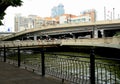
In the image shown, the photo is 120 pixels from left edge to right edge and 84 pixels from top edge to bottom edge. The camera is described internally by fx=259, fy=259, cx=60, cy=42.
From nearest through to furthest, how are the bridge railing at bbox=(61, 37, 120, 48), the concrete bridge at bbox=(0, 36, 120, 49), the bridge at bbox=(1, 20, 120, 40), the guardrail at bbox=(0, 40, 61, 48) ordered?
the bridge railing at bbox=(61, 37, 120, 48)
the concrete bridge at bbox=(0, 36, 120, 49)
the guardrail at bbox=(0, 40, 61, 48)
the bridge at bbox=(1, 20, 120, 40)

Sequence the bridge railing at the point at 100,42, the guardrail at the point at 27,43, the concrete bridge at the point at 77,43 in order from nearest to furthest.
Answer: the bridge railing at the point at 100,42 → the concrete bridge at the point at 77,43 → the guardrail at the point at 27,43

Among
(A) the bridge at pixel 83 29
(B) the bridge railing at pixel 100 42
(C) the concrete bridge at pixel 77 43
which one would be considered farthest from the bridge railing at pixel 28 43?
(A) the bridge at pixel 83 29

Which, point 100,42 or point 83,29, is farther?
point 83,29

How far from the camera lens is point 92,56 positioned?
7.84 meters

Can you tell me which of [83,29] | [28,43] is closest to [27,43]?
[28,43]

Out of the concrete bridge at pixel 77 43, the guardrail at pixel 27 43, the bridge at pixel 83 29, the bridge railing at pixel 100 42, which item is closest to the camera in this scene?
the bridge railing at pixel 100 42

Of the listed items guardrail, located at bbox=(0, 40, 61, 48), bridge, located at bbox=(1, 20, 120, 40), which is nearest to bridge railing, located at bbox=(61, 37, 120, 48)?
guardrail, located at bbox=(0, 40, 61, 48)

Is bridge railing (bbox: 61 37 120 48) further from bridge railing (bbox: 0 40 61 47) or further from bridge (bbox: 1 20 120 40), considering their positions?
bridge (bbox: 1 20 120 40)

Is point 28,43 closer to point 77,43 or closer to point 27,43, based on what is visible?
point 27,43

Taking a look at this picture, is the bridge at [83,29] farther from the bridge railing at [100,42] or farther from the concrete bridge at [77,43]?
the bridge railing at [100,42]

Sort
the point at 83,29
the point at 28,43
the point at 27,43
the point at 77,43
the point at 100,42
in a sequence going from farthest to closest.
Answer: the point at 83,29 < the point at 28,43 < the point at 27,43 < the point at 77,43 < the point at 100,42

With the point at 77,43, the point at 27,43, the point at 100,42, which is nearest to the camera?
the point at 100,42

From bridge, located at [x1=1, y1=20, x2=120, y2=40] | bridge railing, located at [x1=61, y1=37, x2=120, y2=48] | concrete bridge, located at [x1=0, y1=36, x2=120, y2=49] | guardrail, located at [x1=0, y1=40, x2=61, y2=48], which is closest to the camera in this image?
bridge railing, located at [x1=61, y1=37, x2=120, y2=48]

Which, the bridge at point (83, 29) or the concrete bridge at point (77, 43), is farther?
the bridge at point (83, 29)
